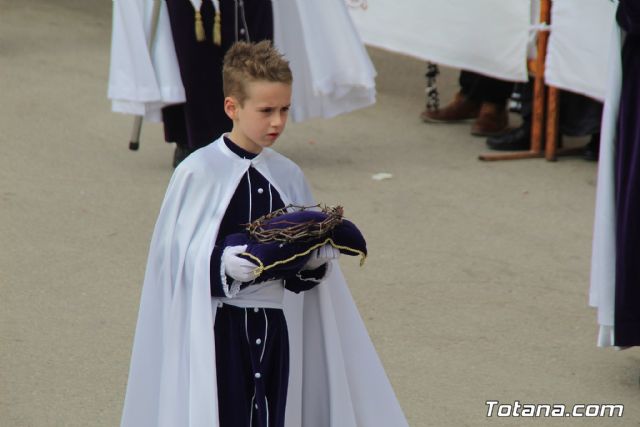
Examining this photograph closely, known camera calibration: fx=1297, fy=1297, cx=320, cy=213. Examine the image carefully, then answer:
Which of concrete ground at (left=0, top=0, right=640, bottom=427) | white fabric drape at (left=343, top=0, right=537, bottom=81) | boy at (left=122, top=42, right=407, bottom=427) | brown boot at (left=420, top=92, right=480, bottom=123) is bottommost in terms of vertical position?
brown boot at (left=420, top=92, right=480, bottom=123)

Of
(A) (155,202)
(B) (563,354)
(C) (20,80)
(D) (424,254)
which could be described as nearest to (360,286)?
(D) (424,254)

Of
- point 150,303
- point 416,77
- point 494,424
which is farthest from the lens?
point 416,77

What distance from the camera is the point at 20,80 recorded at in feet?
30.9

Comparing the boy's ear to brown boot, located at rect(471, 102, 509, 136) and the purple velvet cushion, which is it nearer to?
the purple velvet cushion

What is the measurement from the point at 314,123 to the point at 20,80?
7.26ft

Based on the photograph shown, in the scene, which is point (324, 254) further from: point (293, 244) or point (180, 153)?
point (180, 153)

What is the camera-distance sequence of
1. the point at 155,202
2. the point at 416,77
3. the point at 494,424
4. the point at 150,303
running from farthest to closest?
1. the point at 416,77
2. the point at 155,202
3. the point at 494,424
4. the point at 150,303

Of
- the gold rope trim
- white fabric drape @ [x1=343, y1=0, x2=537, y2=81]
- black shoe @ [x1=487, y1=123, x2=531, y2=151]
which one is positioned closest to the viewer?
the gold rope trim

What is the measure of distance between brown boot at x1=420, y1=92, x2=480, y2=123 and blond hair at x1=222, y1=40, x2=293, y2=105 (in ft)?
18.4

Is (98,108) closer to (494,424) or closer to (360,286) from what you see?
(360,286)

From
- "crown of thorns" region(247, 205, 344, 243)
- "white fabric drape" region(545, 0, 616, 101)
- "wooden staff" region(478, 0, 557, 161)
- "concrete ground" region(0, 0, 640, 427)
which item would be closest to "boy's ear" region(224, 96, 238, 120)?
"crown of thorns" region(247, 205, 344, 243)

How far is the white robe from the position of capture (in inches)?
279

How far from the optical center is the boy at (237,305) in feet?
11.2

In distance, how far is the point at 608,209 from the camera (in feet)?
16.2
